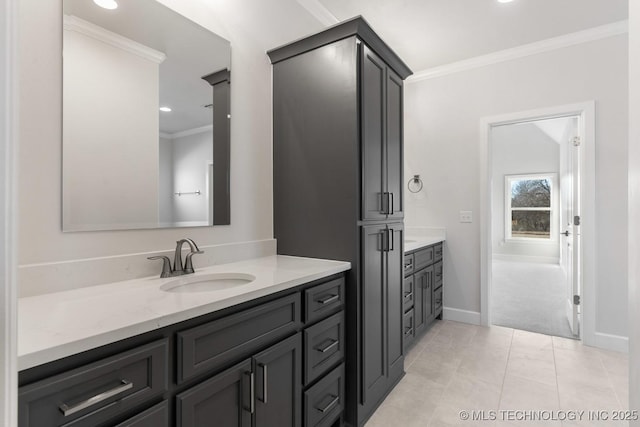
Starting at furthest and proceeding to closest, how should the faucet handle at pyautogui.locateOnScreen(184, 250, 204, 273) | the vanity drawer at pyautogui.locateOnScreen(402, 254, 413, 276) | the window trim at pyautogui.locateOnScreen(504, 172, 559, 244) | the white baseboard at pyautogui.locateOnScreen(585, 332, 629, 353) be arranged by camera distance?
the window trim at pyautogui.locateOnScreen(504, 172, 559, 244) < the white baseboard at pyautogui.locateOnScreen(585, 332, 629, 353) < the vanity drawer at pyautogui.locateOnScreen(402, 254, 413, 276) < the faucet handle at pyautogui.locateOnScreen(184, 250, 204, 273)

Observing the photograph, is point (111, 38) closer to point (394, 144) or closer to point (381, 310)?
point (394, 144)

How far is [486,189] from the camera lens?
10.6 ft

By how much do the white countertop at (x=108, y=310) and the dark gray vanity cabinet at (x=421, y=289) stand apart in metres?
1.35

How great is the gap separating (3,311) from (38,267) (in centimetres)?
88

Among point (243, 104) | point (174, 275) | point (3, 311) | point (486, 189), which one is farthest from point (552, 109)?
point (3, 311)

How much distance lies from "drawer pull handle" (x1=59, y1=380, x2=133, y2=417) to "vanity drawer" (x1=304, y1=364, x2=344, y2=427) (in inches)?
32.2

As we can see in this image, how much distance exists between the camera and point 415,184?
12.1 ft

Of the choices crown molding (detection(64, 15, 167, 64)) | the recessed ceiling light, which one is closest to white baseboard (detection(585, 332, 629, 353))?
crown molding (detection(64, 15, 167, 64))

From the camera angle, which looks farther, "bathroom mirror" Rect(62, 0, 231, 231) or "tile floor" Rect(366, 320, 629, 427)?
"tile floor" Rect(366, 320, 629, 427)

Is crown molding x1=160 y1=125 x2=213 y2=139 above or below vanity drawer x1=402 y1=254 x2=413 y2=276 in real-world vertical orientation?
above

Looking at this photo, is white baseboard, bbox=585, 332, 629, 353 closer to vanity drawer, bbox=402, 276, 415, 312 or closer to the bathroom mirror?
vanity drawer, bbox=402, 276, 415, 312

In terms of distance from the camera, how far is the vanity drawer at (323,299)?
4.65ft

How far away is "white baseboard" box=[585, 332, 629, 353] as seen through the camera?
264cm

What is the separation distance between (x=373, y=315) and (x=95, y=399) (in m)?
1.38
